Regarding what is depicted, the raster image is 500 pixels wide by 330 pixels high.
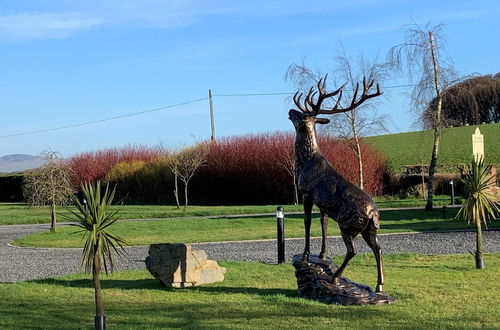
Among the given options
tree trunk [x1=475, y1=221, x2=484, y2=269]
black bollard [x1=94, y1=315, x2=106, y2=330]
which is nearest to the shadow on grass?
black bollard [x1=94, y1=315, x2=106, y2=330]

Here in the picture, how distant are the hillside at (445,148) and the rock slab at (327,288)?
31.8 meters

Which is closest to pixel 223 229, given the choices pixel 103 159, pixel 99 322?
pixel 99 322

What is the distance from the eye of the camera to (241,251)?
16.1 m

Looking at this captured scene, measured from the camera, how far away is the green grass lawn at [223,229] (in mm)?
19639

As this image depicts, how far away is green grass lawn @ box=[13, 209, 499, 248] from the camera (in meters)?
19.6

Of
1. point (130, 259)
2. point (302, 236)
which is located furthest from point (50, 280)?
point (302, 236)

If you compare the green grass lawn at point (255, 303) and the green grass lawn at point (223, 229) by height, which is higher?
the green grass lawn at point (223, 229)

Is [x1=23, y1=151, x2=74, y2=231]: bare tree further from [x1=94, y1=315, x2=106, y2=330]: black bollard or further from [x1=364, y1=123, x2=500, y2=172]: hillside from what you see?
[x1=364, y1=123, x2=500, y2=172]: hillside

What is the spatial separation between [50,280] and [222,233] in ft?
32.2

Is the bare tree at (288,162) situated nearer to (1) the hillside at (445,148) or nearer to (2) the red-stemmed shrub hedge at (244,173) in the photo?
(2) the red-stemmed shrub hedge at (244,173)

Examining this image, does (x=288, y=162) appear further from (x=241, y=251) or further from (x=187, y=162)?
(x=241, y=251)

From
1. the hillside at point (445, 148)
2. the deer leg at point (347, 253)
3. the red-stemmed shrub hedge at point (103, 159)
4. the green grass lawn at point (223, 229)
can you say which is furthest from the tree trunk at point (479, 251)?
the red-stemmed shrub hedge at point (103, 159)

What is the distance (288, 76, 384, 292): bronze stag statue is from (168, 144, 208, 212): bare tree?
28.8 metres

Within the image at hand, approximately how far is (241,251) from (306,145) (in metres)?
7.26
